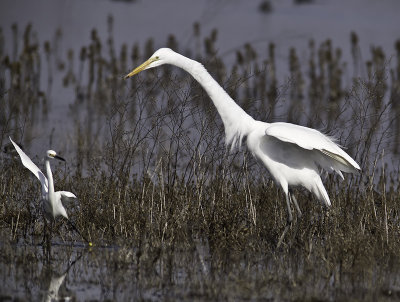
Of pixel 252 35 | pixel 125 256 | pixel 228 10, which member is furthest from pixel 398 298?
pixel 228 10

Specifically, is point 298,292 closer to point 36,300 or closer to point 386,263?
point 386,263

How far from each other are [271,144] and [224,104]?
22.8 inches

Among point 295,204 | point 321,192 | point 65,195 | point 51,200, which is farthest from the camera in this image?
point 295,204

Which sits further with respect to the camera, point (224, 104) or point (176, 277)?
point (224, 104)

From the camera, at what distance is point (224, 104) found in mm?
6688

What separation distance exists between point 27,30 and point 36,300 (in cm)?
1092

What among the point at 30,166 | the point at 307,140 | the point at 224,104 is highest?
the point at 224,104

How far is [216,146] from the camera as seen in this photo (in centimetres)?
723

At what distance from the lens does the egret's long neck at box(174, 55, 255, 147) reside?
6.59 meters

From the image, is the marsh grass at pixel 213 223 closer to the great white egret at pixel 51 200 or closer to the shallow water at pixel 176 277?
the shallow water at pixel 176 277

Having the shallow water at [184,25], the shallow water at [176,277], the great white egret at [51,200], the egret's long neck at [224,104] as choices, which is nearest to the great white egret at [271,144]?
the egret's long neck at [224,104]

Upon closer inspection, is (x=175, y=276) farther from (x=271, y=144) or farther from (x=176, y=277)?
(x=271, y=144)

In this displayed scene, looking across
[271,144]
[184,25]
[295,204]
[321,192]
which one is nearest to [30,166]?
[271,144]

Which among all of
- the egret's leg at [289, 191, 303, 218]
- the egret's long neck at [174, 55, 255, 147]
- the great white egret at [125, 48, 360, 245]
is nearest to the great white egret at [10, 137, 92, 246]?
the great white egret at [125, 48, 360, 245]
